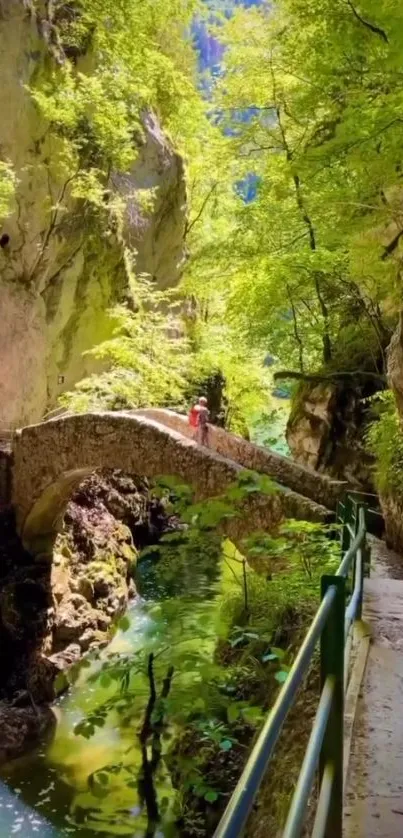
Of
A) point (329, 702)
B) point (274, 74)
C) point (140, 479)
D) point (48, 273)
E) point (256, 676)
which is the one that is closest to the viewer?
point (329, 702)

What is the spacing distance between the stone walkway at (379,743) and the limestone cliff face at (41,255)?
11912 millimetres

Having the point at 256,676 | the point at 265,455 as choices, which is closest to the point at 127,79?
the point at 265,455

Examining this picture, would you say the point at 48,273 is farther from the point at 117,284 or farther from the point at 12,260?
the point at 117,284

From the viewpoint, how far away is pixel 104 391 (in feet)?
52.2

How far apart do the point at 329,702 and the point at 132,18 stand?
17831 mm

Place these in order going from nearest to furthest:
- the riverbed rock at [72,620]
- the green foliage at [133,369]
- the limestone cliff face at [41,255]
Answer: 1. the riverbed rock at [72,620]
2. the limestone cliff face at [41,255]
3. the green foliage at [133,369]

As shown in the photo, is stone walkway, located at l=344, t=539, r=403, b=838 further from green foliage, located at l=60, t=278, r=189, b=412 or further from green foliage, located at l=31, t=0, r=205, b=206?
green foliage, located at l=31, t=0, r=205, b=206

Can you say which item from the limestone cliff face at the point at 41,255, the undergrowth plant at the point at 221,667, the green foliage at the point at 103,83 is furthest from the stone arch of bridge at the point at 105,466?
the green foliage at the point at 103,83

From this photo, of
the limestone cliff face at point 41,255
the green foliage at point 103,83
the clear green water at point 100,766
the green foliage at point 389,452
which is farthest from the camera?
the green foliage at point 103,83

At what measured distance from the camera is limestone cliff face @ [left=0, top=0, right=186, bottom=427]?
14.4 metres

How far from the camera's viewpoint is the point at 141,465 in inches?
426

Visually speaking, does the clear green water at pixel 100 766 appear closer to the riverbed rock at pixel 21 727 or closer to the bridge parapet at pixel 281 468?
the riverbed rock at pixel 21 727

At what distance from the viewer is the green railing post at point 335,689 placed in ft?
6.11

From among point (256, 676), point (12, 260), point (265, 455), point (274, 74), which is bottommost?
point (256, 676)
